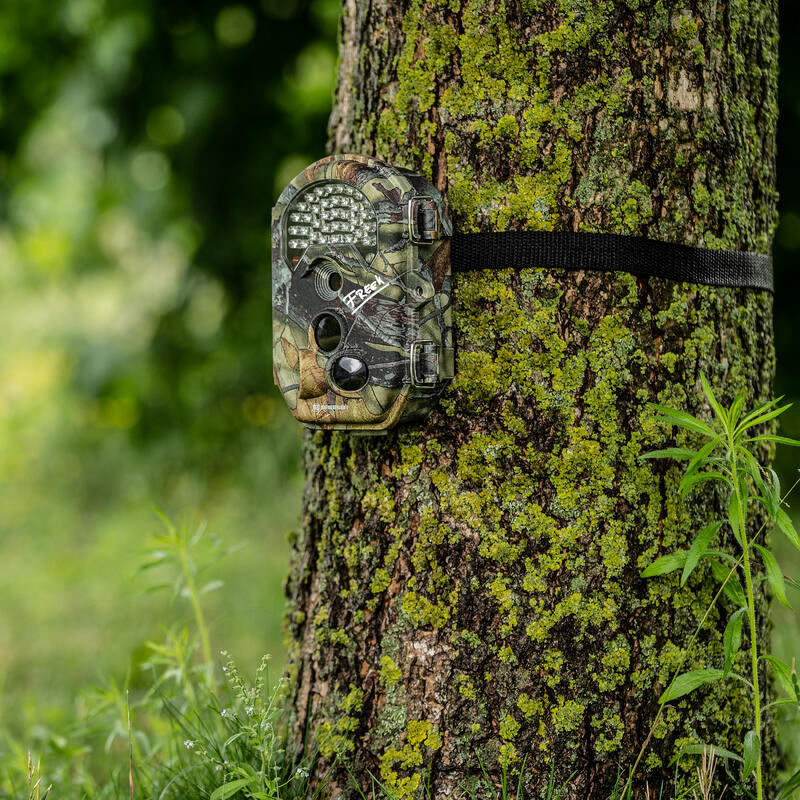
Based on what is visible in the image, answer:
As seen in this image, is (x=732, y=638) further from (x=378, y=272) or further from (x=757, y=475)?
(x=378, y=272)

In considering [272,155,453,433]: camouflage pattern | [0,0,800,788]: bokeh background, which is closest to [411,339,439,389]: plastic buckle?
[272,155,453,433]: camouflage pattern

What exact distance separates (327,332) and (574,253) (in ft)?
1.56

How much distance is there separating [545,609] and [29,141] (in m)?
4.44

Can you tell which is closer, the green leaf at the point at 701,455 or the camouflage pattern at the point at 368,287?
the green leaf at the point at 701,455

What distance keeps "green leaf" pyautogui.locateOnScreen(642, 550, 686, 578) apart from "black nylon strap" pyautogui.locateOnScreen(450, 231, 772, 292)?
519 millimetres

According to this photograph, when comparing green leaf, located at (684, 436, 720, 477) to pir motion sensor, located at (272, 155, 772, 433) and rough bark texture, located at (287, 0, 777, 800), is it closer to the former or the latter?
rough bark texture, located at (287, 0, 777, 800)

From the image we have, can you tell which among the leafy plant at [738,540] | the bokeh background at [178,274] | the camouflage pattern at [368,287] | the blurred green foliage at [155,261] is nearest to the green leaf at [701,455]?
the leafy plant at [738,540]

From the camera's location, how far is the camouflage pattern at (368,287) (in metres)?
1.58

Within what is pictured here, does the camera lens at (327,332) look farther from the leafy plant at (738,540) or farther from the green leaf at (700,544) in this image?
the green leaf at (700,544)

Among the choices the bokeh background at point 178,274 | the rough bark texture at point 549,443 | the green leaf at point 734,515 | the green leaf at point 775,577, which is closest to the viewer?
the green leaf at point 775,577

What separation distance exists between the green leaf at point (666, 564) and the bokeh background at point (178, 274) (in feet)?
6.64

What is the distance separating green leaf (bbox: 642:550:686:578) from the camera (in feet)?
5.02

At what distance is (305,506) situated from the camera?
1911mm

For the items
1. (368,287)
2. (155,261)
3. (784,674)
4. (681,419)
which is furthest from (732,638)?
(155,261)
